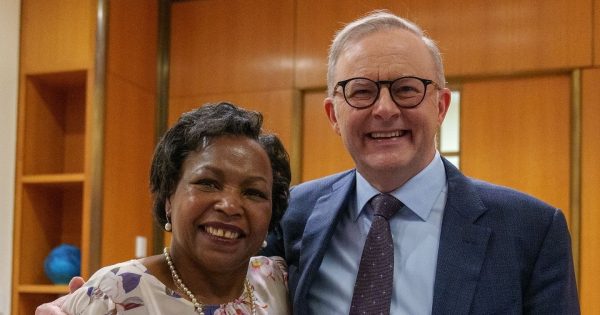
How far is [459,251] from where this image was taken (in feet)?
5.15

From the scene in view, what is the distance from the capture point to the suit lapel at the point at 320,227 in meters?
1.68

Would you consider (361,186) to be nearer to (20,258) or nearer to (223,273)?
(223,273)

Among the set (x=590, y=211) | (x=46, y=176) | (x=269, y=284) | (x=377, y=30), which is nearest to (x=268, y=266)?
(x=269, y=284)

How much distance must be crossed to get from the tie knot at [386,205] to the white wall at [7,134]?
2.81 metres

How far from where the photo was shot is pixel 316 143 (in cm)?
413

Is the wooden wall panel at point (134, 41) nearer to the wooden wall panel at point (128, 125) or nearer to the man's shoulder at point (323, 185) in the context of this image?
the wooden wall panel at point (128, 125)

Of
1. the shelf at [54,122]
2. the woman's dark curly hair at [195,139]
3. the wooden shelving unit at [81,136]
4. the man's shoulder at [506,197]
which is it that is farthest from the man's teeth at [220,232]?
the shelf at [54,122]

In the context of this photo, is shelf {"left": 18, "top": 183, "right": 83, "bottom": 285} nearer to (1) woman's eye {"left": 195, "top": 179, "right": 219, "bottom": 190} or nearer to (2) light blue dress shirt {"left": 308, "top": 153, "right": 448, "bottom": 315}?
(2) light blue dress shirt {"left": 308, "top": 153, "right": 448, "bottom": 315}

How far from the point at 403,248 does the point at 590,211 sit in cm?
228

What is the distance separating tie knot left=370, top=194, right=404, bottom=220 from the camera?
1.69m

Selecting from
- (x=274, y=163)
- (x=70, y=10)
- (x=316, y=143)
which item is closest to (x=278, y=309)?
(x=274, y=163)

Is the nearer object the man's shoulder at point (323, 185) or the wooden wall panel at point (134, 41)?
the man's shoulder at point (323, 185)

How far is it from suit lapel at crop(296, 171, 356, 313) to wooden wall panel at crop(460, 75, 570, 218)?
2.09 meters

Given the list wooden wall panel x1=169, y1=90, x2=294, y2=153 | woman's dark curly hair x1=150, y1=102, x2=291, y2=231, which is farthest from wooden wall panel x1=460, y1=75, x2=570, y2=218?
woman's dark curly hair x1=150, y1=102, x2=291, y2=231
